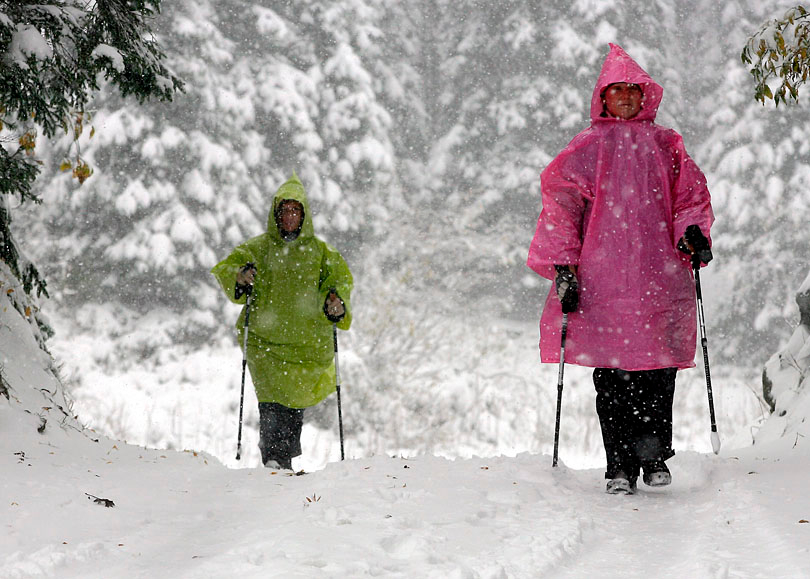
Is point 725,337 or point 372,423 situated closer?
point 372,423

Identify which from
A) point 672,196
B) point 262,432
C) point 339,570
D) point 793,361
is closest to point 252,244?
point 262,432

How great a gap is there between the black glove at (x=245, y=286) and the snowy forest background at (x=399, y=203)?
6782 mm

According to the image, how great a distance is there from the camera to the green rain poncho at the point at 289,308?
5949mm

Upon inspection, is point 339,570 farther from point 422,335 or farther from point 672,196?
point 422,335

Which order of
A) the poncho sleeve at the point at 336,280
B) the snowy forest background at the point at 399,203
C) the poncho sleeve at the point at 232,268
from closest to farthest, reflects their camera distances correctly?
the poncho sleeve at the point at 232,268
the poncho sleeve at the point at 336,280
the snowy forest background at the point at 399,203

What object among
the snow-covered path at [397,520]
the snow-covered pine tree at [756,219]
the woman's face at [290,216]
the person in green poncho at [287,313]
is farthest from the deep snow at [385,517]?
the snow-covered pine tree at [756,219]

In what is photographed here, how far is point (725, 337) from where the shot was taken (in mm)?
16578

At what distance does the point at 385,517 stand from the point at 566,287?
164 cm

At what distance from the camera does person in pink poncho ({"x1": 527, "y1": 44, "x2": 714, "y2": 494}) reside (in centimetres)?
395

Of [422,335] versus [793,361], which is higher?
[422,335]

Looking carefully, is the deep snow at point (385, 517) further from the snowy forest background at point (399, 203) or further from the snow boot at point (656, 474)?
the snowy forest background at point (399, 203)

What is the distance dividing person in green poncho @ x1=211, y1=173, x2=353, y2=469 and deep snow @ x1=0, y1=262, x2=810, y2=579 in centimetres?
124

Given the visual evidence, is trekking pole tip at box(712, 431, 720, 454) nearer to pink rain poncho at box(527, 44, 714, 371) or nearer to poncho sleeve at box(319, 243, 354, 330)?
pink rain poncho at box(527, 44, 714, 371)

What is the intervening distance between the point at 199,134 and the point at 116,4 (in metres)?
11.2
